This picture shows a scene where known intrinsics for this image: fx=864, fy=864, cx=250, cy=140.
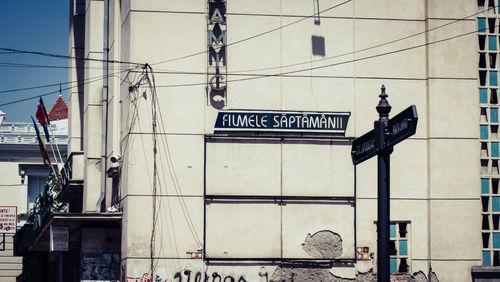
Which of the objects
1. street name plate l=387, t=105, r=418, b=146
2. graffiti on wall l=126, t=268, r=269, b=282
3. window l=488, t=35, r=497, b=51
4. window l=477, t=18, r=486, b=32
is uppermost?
window l=477, t=18, r=486, b=32

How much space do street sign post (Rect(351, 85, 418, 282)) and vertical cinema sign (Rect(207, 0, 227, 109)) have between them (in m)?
8.94

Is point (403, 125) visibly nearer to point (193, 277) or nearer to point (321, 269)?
point (321, 269)

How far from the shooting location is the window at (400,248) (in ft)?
78.7

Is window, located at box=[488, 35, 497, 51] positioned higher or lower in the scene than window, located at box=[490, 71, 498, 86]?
higher

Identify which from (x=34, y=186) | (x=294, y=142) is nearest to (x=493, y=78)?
(x=294, y=142)

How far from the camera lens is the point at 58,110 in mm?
59531

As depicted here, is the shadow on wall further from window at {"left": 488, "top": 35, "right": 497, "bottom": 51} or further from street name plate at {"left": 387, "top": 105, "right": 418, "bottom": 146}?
street name plate at {"left": 387, "top": 105, "right": 418, "bottom": 146}

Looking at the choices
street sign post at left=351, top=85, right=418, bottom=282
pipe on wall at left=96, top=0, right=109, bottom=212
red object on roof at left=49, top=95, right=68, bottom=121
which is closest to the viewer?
street sign post at left=351, top=85, right=418, bottom=282

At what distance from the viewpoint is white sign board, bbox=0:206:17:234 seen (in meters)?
52.2

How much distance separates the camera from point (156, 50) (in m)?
24.0

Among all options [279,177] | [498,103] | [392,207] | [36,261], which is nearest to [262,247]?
[279,177]

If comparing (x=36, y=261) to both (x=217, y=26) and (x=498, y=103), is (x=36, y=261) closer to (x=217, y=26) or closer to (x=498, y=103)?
(x=217, y=26)

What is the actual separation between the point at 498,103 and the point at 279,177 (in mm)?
6623

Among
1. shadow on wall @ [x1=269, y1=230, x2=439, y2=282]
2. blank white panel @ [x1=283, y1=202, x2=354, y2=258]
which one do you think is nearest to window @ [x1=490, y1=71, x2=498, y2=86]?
blank white panel @ [x1=283, y1=202, x2=354, y2=258]
